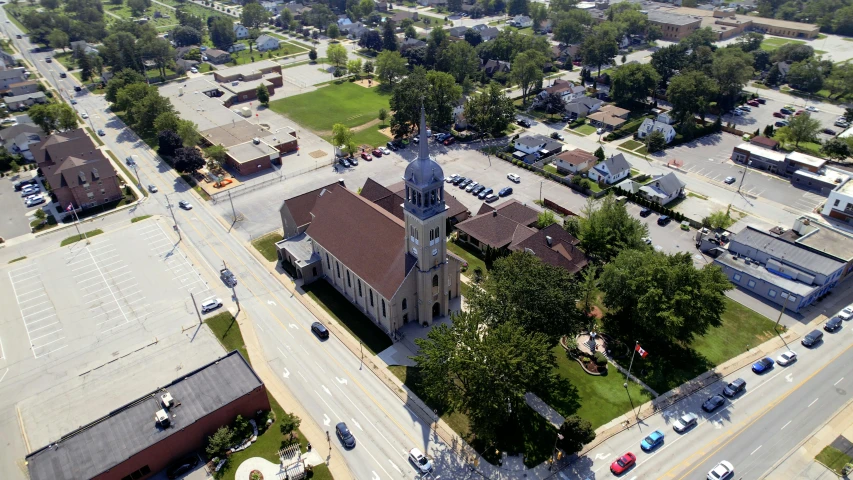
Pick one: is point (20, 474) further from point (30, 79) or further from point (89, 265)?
point (30, 79)

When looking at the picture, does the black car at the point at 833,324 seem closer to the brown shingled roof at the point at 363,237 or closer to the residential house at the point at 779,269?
the residential house at the point at 779,269

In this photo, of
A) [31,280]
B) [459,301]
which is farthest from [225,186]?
[459,301]

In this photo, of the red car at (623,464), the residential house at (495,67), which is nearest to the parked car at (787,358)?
the red car at (623,464)

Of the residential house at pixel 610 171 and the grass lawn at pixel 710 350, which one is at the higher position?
the residential house at pixel 610 171

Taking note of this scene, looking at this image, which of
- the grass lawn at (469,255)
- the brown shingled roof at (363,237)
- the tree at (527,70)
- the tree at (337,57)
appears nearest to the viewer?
the brown shingled roof at (363,237)

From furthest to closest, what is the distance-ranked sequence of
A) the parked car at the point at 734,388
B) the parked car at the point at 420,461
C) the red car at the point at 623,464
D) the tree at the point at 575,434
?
the parked car at the point at 734,388
the parked car at the point at 420,461
the red car at the point at 623,464
the tree at the point at 575,434

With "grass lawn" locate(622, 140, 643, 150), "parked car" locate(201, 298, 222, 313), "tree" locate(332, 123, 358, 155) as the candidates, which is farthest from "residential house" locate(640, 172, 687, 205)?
"parked car" locate(201, 298, 222, 313)

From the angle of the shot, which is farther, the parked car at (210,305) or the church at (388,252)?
the parked car at (210,305)
